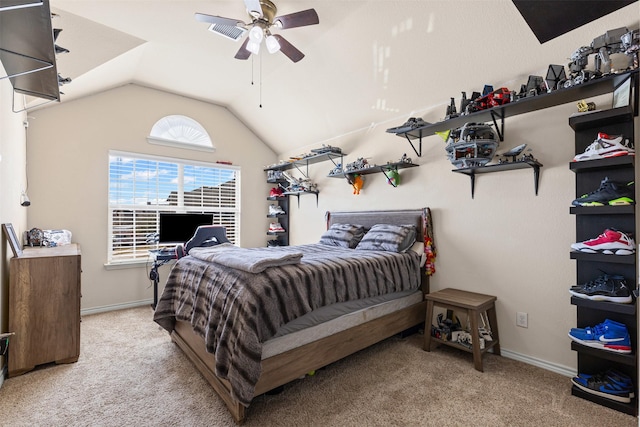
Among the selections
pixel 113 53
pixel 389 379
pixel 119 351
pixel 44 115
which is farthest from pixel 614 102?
pixel 44 115

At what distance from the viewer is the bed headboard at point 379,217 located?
3.19 m

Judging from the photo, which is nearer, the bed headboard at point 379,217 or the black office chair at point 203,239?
the bed headboard at point 379,217

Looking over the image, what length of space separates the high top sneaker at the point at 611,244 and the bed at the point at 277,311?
1.34m

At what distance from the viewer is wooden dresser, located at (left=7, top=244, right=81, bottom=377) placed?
220 centimetres

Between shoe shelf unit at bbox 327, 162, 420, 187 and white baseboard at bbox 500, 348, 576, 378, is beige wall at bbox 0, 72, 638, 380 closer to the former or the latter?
white baseboard at bbox 500, 348, 576, 378

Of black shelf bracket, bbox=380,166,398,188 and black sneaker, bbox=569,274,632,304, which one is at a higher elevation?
black shelf bracket, bbox=380,166,398,188

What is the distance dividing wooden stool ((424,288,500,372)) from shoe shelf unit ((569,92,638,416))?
56 centimetres

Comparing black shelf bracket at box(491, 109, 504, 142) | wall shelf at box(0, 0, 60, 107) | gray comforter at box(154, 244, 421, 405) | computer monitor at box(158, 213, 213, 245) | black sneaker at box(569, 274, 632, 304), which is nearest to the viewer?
wall shelf at box(0, 0, 60, 107)

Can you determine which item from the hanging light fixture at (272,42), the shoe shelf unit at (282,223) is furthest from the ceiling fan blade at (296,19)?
the shoe shelf unit at (282,223)

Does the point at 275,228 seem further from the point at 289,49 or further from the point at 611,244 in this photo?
the point at 611,244

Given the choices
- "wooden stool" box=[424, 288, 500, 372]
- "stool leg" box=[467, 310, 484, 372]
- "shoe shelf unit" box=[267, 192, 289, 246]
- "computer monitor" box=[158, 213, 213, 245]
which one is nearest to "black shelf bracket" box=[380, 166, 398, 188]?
"wooden stool" box=[424, 288, 500, 372]

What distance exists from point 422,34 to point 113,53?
9.33 ft

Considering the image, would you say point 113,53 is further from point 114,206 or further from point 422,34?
point 422,34

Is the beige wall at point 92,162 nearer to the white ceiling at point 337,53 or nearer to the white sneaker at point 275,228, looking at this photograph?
the white ceiling at point 337,53
